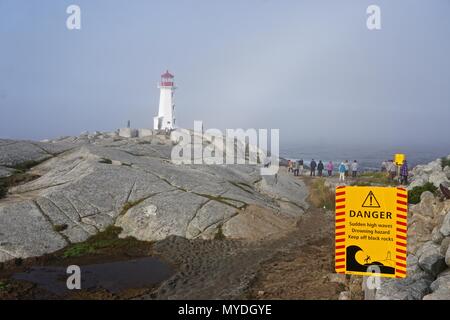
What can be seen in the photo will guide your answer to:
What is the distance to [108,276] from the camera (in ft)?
55.8

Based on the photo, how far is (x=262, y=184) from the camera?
114 ft

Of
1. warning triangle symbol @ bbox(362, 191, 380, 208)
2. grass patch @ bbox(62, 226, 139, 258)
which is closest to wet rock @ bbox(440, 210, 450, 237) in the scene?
warning triangle symbol @ bbox(362, 191, 380, 208)

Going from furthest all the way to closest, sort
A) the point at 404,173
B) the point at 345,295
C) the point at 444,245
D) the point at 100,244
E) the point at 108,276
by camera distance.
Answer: the point at 404,173 → the point at 100,244 → the point at 108,276 → the point at 444,245 → the point at 345,295

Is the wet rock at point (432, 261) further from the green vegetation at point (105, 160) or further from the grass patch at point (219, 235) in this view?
the green vegetation at point (105, 160)

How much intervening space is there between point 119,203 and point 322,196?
18867 mm

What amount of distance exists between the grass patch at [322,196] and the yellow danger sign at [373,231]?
71.7 feet

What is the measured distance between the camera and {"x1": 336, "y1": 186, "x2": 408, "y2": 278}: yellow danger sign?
35.6 feet

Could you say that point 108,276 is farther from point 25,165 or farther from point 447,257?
point 25,165

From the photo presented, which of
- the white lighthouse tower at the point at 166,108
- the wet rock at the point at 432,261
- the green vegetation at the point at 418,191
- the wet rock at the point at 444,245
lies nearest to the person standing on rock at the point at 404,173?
the green vegetation at the point at 418,191

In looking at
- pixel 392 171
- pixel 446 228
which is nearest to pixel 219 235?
pixel 446 228

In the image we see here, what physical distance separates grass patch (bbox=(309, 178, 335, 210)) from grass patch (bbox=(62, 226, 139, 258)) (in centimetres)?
1733

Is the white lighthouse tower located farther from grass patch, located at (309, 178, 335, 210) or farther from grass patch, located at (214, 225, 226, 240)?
grass patch, located at (214, 225, 226, 240)

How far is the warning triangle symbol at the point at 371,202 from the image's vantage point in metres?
11.1

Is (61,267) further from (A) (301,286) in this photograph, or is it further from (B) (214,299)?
(A) (301,286)
